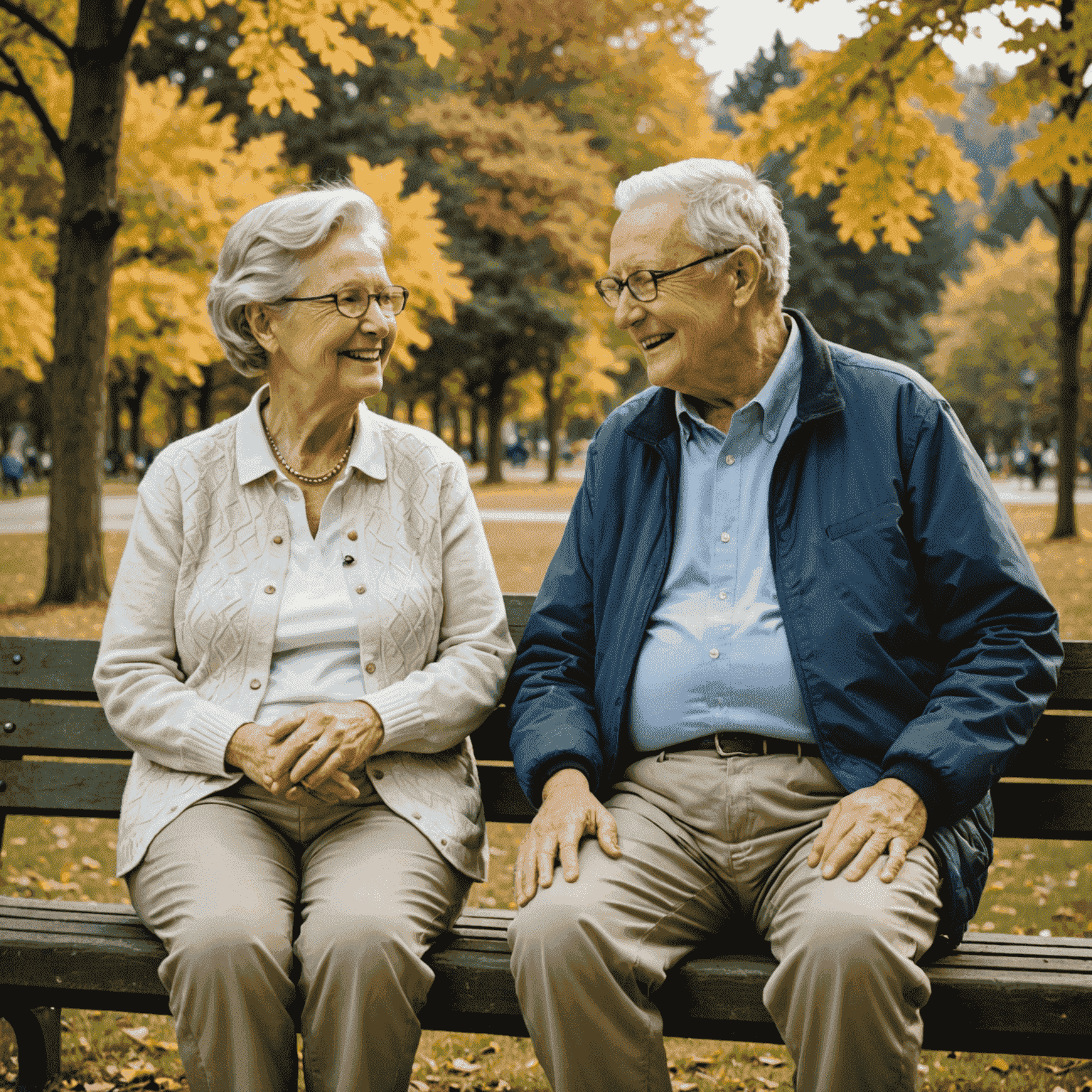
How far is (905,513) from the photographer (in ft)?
8.54

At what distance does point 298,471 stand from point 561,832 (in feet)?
3.48

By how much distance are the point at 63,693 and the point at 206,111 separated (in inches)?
531

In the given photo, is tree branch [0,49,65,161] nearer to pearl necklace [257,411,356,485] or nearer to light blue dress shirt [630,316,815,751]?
pearl necklace [257,411,356,485]

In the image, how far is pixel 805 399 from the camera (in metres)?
2.66

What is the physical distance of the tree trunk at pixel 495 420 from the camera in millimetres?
29375

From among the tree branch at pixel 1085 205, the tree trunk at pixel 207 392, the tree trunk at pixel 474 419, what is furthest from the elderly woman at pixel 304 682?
the tree trunk at pixel 474 419

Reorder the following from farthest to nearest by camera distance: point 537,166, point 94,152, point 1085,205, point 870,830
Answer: point 537,166 < point 1085,205 < point 94,152 < point 870,830

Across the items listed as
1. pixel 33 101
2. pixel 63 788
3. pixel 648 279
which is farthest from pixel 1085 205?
pixel 63 788

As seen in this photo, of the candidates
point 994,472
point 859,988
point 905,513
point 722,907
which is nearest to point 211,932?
point 722,907

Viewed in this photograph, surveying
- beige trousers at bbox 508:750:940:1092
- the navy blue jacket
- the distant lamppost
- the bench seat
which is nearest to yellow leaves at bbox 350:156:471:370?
the navy blue jacket

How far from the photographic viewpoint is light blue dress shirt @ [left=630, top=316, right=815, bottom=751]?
8.43ft

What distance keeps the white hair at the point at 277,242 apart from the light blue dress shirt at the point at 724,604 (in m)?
0.88

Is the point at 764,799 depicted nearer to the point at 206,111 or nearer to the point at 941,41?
the point at 941,41

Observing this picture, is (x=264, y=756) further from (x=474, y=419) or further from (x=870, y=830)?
(x=474, y=419)
